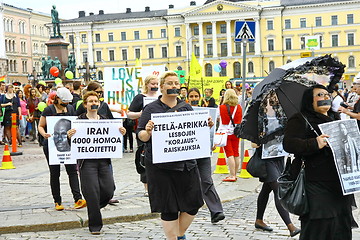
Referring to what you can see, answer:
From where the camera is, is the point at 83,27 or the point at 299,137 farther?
the point at 83,27

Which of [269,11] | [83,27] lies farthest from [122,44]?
[269,11]

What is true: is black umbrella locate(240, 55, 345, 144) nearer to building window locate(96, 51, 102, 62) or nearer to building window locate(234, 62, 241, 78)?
building window locate(234, 62, 241, 78)

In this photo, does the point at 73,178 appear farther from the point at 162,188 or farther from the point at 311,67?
the point at 311,67

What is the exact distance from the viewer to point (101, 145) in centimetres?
740

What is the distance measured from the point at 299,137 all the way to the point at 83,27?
105m

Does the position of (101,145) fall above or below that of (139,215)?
above

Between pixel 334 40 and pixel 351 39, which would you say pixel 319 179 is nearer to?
pixel 351 39

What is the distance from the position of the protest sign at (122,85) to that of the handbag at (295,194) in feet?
25.5

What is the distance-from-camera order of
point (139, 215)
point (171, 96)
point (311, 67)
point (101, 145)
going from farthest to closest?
point (139, 215), point (101, 145), point (171, 96), point (311, 67)

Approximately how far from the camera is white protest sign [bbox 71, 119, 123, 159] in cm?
732

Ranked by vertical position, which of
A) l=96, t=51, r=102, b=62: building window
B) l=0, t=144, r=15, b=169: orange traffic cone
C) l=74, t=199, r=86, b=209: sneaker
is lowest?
l=74, t=199, r=86, b=209: sneaker

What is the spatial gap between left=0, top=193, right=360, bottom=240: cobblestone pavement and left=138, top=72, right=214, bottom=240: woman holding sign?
1194mm

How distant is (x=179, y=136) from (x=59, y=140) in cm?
290

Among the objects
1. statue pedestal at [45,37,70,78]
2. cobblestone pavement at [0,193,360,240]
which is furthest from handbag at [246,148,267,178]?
statue pedestal at [45,37,70,78]
